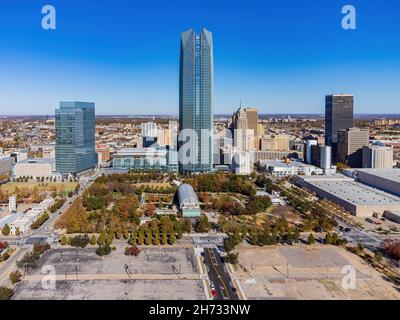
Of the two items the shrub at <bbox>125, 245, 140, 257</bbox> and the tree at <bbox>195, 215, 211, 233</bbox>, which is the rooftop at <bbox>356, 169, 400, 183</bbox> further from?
the shrub at <bbox>125, 245, 140, 257</bbox>

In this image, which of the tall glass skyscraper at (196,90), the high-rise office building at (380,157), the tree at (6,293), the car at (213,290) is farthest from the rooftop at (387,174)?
the tree at (6,293)

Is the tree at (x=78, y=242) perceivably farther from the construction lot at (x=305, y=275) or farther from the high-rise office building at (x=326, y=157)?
the high-rise office building at (x=326, y=157)

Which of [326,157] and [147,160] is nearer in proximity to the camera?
[326,157]

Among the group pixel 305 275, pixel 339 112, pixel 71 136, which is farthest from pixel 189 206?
pixel 339 112

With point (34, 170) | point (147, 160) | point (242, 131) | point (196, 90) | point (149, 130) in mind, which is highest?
point (196, 90)

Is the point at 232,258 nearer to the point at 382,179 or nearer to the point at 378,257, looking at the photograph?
the point at 378,257

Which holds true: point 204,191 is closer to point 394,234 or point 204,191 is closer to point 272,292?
point 394,234
